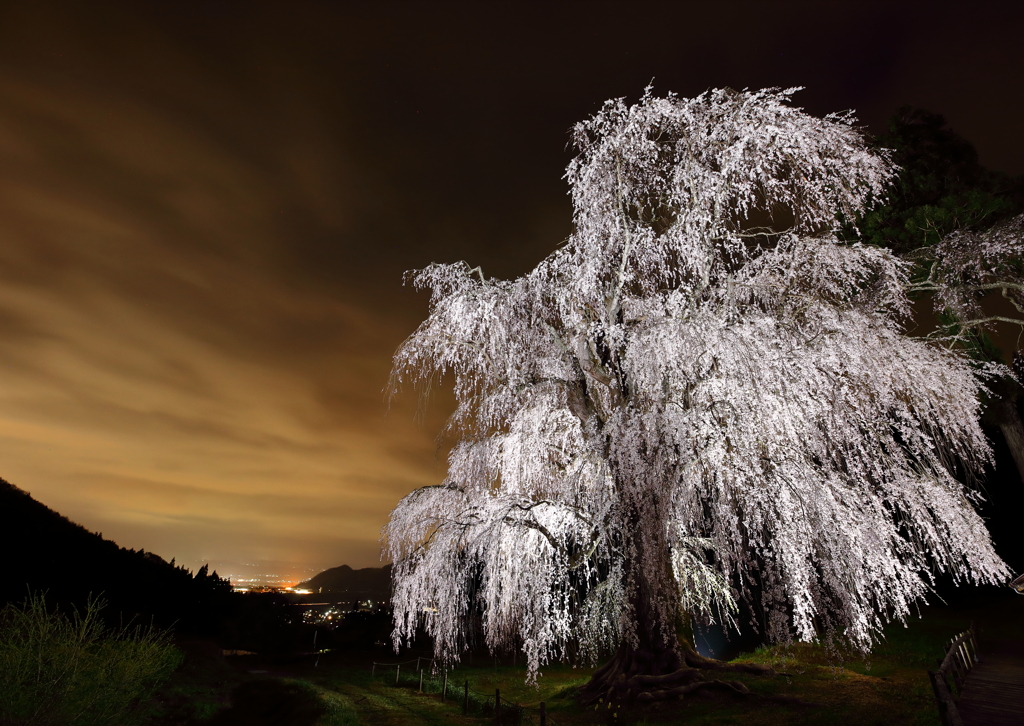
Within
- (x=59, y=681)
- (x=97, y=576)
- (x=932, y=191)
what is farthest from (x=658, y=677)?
(x=97, y=576)

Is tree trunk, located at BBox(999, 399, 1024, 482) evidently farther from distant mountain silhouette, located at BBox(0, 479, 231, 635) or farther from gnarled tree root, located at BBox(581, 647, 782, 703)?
distant mountain silhouette, located at BBox(0, 479, 231, 635)

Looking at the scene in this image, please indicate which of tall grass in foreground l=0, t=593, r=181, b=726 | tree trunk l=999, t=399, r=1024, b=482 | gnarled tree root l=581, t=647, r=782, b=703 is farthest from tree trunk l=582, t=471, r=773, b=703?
tree trunk l=999, t=399, r=1024, b=482

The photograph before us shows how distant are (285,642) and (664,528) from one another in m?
24.2

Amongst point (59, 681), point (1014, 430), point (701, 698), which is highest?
point (1014, 430)

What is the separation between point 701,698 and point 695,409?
5.94 metres

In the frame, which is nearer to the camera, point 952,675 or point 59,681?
point 59,681

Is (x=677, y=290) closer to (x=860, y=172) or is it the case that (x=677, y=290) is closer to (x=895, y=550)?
(x=860, y=172)

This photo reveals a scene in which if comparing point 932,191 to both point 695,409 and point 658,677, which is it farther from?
point 658,677

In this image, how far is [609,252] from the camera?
34.3ft

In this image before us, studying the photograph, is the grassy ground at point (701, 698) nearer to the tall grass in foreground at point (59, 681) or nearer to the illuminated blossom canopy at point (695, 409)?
the illuminated blossom canopy at point (695, 409)

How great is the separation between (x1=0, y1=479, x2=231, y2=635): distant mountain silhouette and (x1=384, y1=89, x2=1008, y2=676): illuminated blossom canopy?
11.7 meters

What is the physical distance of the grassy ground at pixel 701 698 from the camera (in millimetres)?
9750

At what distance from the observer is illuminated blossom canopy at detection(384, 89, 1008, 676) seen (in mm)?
8508

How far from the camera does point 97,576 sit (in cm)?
1852
